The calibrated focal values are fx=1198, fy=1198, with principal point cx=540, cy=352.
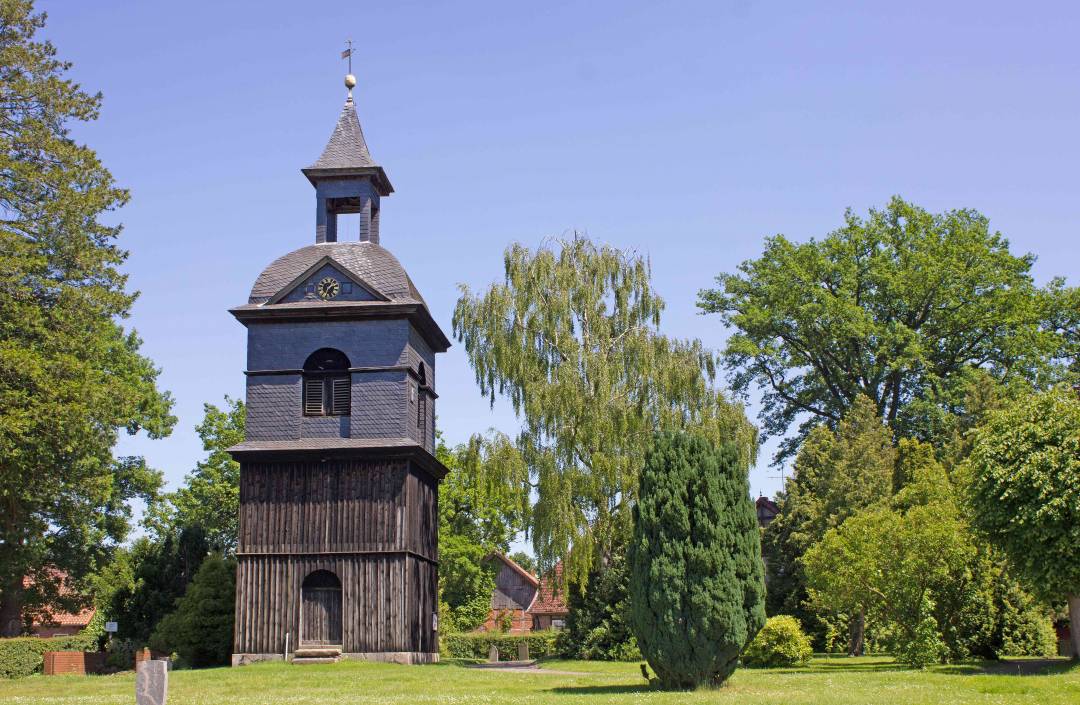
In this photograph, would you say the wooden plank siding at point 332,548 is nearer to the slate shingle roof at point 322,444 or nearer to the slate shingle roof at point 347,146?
the slate shingle roof at point 322,444

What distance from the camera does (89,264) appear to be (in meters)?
36.0

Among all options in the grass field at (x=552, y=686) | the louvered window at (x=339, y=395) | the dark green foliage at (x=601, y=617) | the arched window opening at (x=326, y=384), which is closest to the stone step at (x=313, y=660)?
the grass field at (x=552, y=686)

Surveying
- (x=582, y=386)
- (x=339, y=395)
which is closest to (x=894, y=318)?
(x=582, y=386)

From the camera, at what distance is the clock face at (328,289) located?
37.0 meters

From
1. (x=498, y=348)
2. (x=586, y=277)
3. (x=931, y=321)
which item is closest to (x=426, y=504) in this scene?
(x=498, y=348)

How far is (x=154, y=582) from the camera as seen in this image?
4406 cm

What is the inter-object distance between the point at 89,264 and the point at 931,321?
3497 centimetres

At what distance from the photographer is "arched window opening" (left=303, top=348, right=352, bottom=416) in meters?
36.8

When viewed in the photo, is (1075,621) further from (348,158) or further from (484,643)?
(484,643)

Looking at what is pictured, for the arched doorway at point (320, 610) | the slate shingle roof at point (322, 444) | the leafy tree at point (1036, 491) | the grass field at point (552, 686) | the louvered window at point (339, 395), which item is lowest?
the grass field at point (552, 686)

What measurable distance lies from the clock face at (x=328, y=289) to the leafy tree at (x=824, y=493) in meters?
20.1

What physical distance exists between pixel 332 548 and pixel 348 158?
42.0ft

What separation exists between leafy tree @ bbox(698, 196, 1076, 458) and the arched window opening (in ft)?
71.7

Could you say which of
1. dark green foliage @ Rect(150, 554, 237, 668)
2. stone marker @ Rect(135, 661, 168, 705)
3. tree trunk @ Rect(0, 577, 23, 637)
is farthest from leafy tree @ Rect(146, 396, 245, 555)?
stone marker @ Rect(135, 661, 168, 705)
